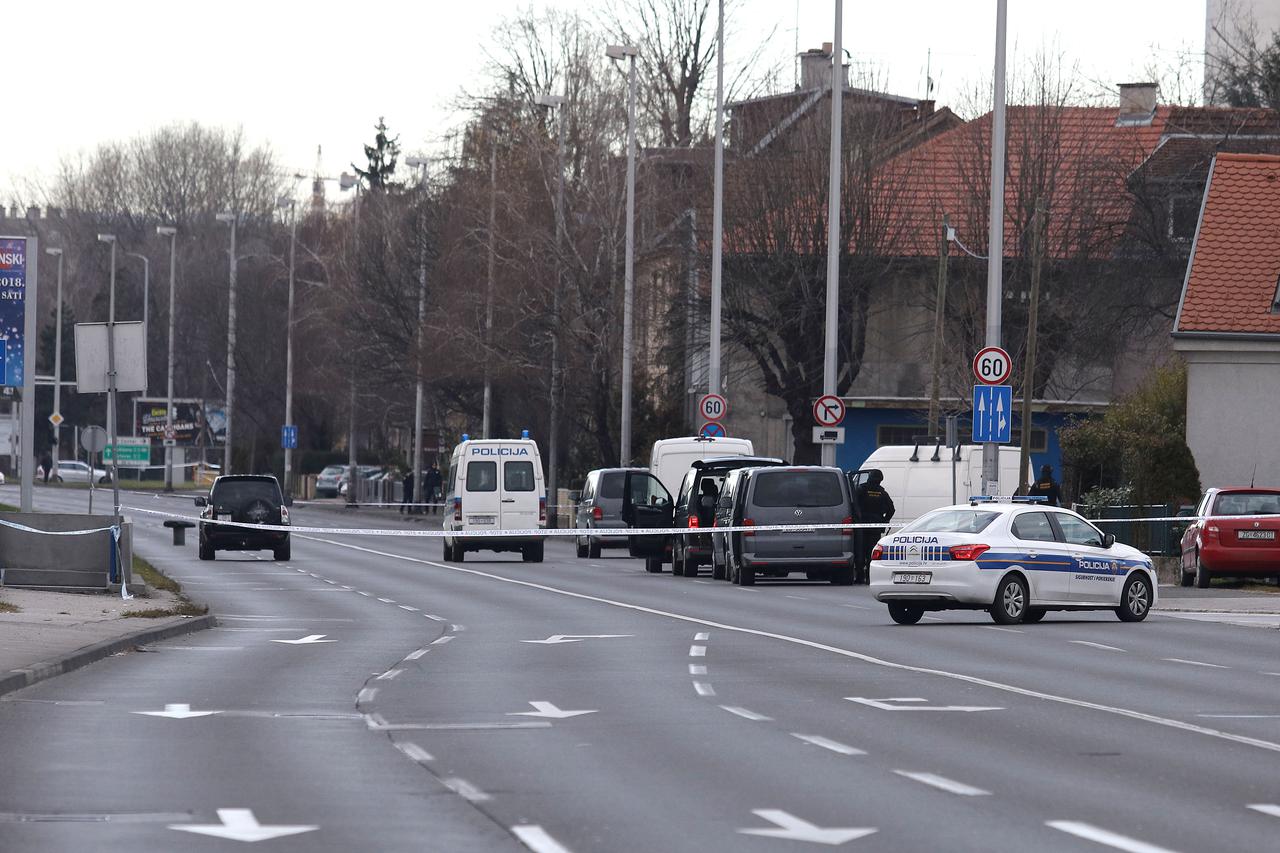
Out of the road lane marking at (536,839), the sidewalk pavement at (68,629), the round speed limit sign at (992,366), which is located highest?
the round speed limit sign at (992,366)

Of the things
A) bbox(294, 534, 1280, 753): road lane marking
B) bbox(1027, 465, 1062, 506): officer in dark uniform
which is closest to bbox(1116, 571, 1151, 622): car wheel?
bbox(294, 534, 1280, 753): road lane marking

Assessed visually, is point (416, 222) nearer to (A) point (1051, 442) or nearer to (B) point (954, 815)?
(A) point (1051, 442)

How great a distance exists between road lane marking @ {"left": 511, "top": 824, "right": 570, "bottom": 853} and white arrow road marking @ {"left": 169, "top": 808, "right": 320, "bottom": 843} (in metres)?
0.87

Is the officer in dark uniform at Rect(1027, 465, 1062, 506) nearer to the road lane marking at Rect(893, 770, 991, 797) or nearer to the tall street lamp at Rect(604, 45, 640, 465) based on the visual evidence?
the tall street lamp at Rect(604, 45, 640, 465)

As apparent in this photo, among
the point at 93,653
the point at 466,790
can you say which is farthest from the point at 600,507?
the point at 466,790

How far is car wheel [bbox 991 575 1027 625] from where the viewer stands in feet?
79.3

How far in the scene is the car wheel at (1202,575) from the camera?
32.8 m

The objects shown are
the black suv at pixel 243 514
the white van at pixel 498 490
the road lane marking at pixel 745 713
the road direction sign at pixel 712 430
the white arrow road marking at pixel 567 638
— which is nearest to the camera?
the road lane marking at pixel 745 713

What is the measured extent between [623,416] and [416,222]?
52.1 feet

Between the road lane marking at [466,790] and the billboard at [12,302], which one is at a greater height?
the billboard at [12,302]

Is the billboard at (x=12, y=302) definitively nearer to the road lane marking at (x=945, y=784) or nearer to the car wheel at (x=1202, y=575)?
the car wheel at (x=1202, y=575)

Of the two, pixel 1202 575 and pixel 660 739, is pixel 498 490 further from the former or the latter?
pixel 660 739

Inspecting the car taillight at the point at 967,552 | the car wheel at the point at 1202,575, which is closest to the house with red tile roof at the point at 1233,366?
the car wheel at the point at 1202,575

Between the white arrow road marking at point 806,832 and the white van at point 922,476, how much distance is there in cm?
2877
